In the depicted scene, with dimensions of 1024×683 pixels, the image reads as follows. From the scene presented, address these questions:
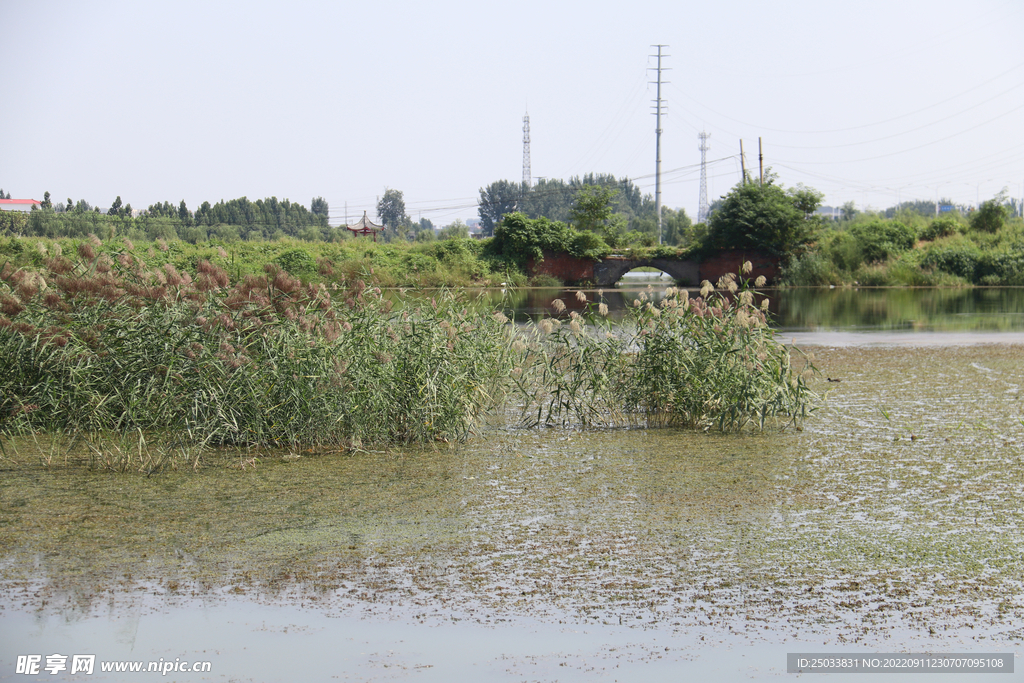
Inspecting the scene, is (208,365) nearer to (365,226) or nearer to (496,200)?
(365,226)

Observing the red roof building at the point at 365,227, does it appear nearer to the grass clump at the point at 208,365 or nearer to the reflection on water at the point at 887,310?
the reflection on water at the point at 887,310

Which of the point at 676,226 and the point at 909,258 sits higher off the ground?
the point at 676,226

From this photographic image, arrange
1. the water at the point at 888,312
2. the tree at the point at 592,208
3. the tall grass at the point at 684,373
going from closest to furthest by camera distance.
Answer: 1. the tall grass at the point at 684,373
2. the water at the point at 888,312
3. the tree at the point at 592,208

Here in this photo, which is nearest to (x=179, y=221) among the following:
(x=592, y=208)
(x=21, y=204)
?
(x=21, y=204)

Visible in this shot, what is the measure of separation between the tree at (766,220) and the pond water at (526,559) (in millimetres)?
37672

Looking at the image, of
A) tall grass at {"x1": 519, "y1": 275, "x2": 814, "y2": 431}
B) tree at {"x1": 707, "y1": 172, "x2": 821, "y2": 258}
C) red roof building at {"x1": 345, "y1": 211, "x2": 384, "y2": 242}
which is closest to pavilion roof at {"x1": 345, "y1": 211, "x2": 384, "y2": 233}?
red roof building at {"x1": 345, "y1": 211, "x2": 384, "y2": 242}

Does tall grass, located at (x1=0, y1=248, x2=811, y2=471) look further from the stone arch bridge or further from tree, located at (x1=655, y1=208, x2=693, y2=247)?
tree, located at (x1=655, y1=208, x2=693, y2=247)

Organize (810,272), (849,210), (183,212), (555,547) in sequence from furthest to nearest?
(849,210) → (183,212) → (810,272) → (555,547)

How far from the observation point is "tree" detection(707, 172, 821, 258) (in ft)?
141

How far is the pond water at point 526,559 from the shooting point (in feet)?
10.9

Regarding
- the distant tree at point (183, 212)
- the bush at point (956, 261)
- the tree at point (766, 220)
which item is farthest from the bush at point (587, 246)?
the distant tree at point (183, 212)

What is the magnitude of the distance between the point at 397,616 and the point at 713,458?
10.9 feet

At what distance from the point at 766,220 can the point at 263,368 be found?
3945 centimetres

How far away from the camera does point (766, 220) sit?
42781 mm
